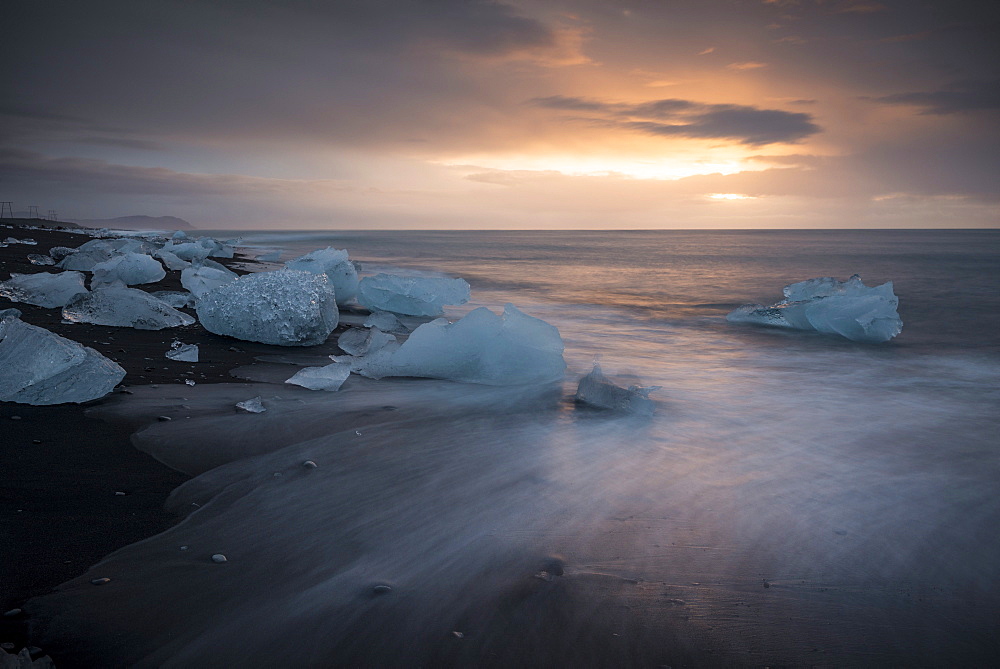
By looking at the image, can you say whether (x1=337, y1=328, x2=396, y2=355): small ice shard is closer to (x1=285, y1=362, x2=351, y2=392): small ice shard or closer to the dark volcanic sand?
(x1=285, y1=362, x2=351, y2=392): small ice shard

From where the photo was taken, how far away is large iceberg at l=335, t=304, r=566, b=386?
427 centimetres

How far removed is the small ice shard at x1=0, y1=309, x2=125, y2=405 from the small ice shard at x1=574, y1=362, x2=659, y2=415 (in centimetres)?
293

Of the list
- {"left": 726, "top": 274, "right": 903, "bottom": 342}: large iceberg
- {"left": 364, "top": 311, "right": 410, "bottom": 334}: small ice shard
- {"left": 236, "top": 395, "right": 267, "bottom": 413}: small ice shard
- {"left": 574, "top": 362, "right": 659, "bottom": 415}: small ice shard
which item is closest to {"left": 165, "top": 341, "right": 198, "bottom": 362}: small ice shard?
{"left": 236, "top": 395, "right": 267, "bottom": 413}: small ice shard

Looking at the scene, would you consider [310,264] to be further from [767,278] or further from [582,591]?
[767,278]

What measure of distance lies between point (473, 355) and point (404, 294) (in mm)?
3410

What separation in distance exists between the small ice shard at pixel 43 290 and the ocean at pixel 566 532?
3.21 m

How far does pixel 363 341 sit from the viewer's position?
5320 mm

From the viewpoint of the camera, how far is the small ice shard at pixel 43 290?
5.58 m

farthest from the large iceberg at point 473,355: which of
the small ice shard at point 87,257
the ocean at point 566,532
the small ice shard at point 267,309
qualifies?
the small ice shard at point 87,257

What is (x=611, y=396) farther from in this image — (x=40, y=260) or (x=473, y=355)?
(x=40, y=260)

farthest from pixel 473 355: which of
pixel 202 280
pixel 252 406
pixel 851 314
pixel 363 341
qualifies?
pixel 851 314

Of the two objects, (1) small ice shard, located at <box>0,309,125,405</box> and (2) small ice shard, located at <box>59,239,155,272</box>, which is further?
(2) small ice shard, located at <box>59,239,155,272</box>

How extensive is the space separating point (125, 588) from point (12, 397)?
1.98 meters

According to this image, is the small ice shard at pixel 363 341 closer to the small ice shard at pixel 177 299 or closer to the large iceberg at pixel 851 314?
the small ice shard at pixel 177 299
